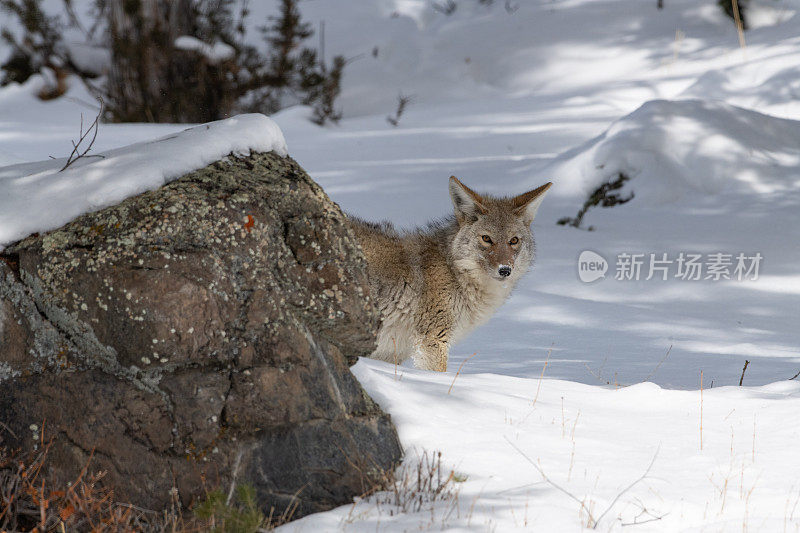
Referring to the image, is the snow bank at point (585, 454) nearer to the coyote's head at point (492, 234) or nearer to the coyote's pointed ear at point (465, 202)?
the coyote's head at point (492, 234)

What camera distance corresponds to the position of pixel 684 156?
11469 mm

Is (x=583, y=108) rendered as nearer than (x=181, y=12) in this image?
No

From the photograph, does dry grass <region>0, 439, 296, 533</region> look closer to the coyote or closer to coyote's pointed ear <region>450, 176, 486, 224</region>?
the coyote

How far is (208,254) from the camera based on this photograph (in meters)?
3.10

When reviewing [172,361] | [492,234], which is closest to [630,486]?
[172,361]

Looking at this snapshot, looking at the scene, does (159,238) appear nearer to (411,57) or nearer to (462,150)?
(462,150)

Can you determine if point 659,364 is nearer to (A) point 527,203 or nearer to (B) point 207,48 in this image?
(A) point 527,203

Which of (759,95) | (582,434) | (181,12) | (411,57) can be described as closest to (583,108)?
A: (759,95)

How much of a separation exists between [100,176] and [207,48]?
485 inches

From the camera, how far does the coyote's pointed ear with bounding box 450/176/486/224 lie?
18.4 feet

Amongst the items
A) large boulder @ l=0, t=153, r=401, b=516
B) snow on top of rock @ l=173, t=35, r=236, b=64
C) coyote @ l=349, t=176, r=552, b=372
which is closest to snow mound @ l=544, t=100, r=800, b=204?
coyote @ l=349, t=176, r=552, b=372

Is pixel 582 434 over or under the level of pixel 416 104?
under

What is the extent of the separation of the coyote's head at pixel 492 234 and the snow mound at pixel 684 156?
18.9ft

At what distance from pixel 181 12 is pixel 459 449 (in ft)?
45.3
